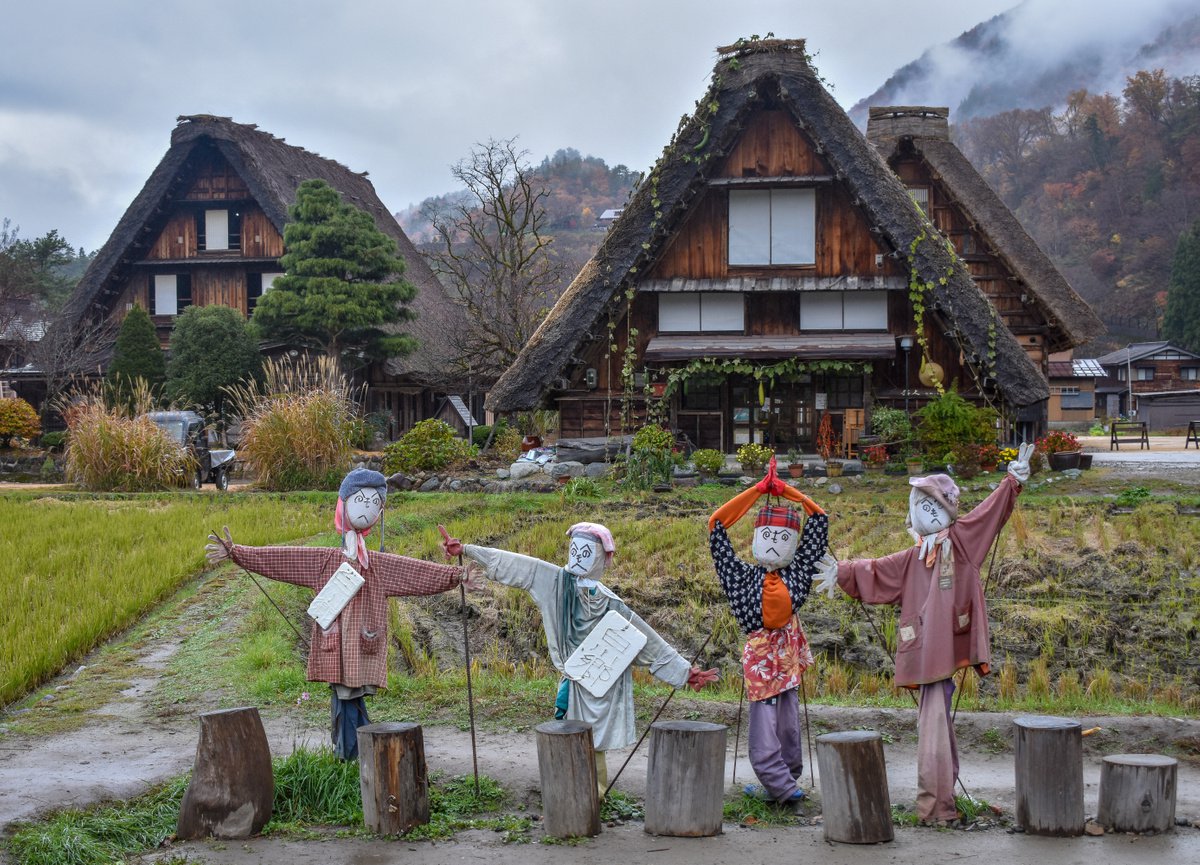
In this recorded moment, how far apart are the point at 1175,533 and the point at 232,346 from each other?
19.7m

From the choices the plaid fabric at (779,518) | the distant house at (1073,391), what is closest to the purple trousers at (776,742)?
the plaid fabric at (779,518)

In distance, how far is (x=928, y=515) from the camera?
19.8 feet

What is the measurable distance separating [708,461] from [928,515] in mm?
12367

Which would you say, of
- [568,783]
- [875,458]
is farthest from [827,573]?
[875,458]

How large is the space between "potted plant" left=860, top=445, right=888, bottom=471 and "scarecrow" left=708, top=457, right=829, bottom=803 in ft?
42.1

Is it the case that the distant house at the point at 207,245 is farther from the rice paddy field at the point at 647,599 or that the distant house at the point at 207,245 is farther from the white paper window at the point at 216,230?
the rice paddy field at the point at 647,599

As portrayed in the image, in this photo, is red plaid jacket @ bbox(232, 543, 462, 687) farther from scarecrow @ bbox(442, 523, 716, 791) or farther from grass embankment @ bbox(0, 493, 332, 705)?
grass embankment @ bbox(0, 493, 332, 705)

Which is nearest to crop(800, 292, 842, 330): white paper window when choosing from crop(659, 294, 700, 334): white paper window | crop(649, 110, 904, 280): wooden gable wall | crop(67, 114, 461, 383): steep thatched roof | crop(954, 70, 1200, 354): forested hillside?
crop(649, 110, 904, 280): wooden gable wall

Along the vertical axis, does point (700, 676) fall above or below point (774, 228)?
below

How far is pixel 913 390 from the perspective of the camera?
20.6 meters

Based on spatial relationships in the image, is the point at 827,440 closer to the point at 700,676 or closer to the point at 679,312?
the point at 679,312

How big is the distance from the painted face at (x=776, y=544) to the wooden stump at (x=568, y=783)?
128cm

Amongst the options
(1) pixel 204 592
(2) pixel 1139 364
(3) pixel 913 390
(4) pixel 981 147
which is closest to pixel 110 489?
(1) pixel 204 592

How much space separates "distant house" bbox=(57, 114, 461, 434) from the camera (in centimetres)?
3125
